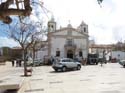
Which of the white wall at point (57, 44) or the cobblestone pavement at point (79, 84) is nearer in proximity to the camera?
the cobblestone pavement at point (79, 84)

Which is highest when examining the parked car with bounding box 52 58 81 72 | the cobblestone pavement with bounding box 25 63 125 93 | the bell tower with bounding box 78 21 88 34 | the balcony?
the bell tower with bounding box 78 21 88 34

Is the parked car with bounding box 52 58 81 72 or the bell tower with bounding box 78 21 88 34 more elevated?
the bell tower with bounding box 78 21 88 34

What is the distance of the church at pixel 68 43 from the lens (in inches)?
3413

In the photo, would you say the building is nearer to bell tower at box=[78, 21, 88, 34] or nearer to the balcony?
the balcony

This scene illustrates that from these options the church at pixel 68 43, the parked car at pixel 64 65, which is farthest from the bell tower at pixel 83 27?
the parked car at pixel 64 65

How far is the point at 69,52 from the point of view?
8819 centimetres

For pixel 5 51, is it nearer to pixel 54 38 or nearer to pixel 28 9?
pixel 54 38

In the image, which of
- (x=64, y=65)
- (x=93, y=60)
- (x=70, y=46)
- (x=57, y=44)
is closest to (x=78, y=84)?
(x=64, y=65)

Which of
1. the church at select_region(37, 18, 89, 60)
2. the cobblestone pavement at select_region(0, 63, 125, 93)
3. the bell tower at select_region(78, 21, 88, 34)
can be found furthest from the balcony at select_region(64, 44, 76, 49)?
the cobblestone pavement at select_region(0, 63, 125, 93)

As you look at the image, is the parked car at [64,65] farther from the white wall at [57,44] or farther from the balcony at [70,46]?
the balcony at [70,46]

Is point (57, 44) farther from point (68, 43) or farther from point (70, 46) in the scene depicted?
point (70, 46)

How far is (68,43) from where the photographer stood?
88.0m

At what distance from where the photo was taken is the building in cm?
8669

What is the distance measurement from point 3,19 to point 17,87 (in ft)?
36.9
